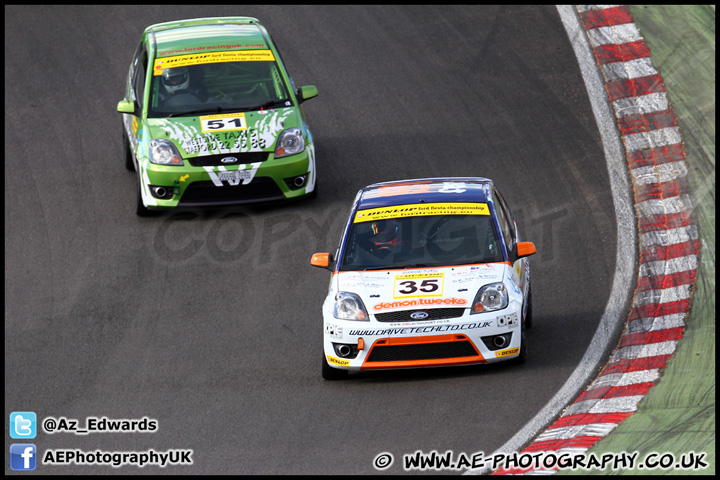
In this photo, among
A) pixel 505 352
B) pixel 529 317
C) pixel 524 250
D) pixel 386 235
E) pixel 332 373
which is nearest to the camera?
pixel 505 352

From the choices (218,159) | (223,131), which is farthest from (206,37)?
(218,159)

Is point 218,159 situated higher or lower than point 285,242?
higher

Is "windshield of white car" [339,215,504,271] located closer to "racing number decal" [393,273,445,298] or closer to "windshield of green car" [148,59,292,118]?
"racing number decal" [393,273,445,298]

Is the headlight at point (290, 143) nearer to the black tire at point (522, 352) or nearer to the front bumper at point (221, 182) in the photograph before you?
the front bumper at point (221, 182)

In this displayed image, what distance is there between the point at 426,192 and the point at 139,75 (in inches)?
229

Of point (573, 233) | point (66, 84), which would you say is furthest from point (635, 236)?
point (66, 84)

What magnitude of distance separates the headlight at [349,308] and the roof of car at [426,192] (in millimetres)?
1271

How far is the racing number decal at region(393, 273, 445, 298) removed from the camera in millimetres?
10367

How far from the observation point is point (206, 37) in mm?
15961

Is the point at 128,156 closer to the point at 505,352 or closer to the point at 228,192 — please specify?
the point at 228,192

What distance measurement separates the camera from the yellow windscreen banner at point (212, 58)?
15.5 meters

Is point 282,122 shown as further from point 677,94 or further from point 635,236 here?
point 677,94

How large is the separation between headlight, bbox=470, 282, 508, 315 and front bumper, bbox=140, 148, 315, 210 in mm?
5123

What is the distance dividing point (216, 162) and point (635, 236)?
5.15 metres
